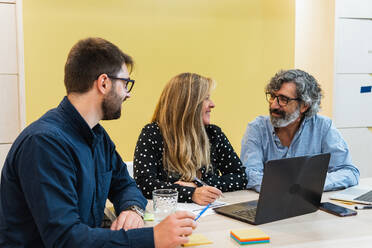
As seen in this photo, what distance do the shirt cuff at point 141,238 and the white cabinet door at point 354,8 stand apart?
2712 millimetres

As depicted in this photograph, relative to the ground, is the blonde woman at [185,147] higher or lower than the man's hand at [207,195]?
higher

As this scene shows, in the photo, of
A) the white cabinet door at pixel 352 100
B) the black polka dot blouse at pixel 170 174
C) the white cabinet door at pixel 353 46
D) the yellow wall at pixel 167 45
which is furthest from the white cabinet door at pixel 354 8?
the black polka dot blouse at pixel 170 174

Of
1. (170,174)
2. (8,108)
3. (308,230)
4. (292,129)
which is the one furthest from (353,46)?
(8,108)

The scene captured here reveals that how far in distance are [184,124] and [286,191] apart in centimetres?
84

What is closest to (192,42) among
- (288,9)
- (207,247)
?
(288,9)

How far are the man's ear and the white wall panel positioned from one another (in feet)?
8.20

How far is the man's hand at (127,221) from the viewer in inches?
59.2

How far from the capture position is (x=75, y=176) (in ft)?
4.49

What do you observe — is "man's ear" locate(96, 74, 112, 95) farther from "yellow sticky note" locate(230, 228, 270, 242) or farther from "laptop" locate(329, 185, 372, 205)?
"laptop" locate(329, 185, 372, 205)

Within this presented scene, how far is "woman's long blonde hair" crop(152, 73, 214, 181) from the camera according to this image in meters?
2.18

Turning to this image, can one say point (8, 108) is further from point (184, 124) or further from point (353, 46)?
point (353, 46)

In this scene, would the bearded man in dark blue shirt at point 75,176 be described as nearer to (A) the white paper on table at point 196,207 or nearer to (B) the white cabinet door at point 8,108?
(A) the white paper on table at point 196,207

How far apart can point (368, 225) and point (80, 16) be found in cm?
292

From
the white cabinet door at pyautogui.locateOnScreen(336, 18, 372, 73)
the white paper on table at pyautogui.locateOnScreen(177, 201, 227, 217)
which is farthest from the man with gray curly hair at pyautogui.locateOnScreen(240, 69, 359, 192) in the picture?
the white cabinet door at pyautogui.locateOnScreen(336, 18, 372, 73)
